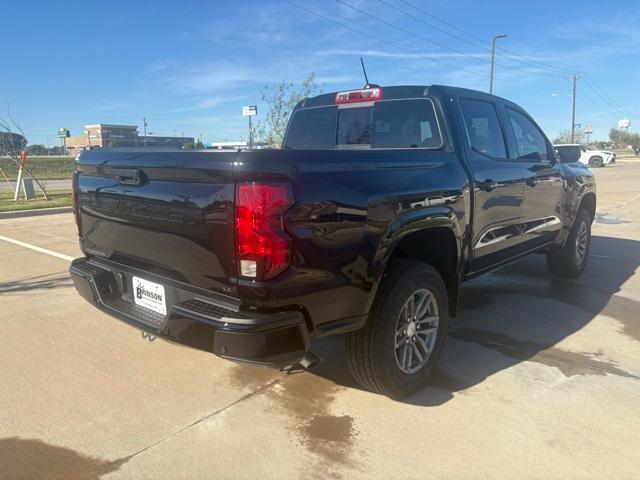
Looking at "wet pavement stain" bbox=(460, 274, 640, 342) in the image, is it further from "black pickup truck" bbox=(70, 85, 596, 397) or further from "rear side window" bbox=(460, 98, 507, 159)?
"rear side window" bbox=(460, 98, 507, 159)

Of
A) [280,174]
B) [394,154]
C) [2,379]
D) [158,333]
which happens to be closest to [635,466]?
[394,154]

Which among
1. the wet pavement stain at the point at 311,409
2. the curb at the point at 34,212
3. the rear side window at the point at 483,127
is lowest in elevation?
the wet pavement stain at the point at 311,409

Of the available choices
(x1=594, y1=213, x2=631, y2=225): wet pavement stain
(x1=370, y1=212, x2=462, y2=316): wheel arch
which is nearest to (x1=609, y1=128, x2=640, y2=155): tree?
(x1=594, y1=213, x2=631, y2=225): wet pavement stain

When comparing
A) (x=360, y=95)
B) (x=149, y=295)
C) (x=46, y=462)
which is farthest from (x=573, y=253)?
(x=46, y=462)

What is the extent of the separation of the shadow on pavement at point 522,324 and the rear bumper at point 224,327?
1.14 meters

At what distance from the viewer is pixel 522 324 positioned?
4461 mm

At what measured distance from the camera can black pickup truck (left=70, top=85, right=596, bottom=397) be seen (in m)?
2.33

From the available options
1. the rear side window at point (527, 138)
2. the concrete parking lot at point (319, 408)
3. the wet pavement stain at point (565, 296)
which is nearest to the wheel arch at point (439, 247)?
the concrete parking lot at point (319, 408)

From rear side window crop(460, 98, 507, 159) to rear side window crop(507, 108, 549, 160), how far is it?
0.36m

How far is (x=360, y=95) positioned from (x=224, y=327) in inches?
101

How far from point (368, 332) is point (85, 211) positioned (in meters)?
2.05

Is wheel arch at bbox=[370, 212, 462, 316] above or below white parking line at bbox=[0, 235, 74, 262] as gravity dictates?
above

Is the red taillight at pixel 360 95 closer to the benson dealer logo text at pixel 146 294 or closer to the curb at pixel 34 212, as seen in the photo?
the benson dealer logo text at pixel 146 294

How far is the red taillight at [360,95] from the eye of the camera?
4074mm
